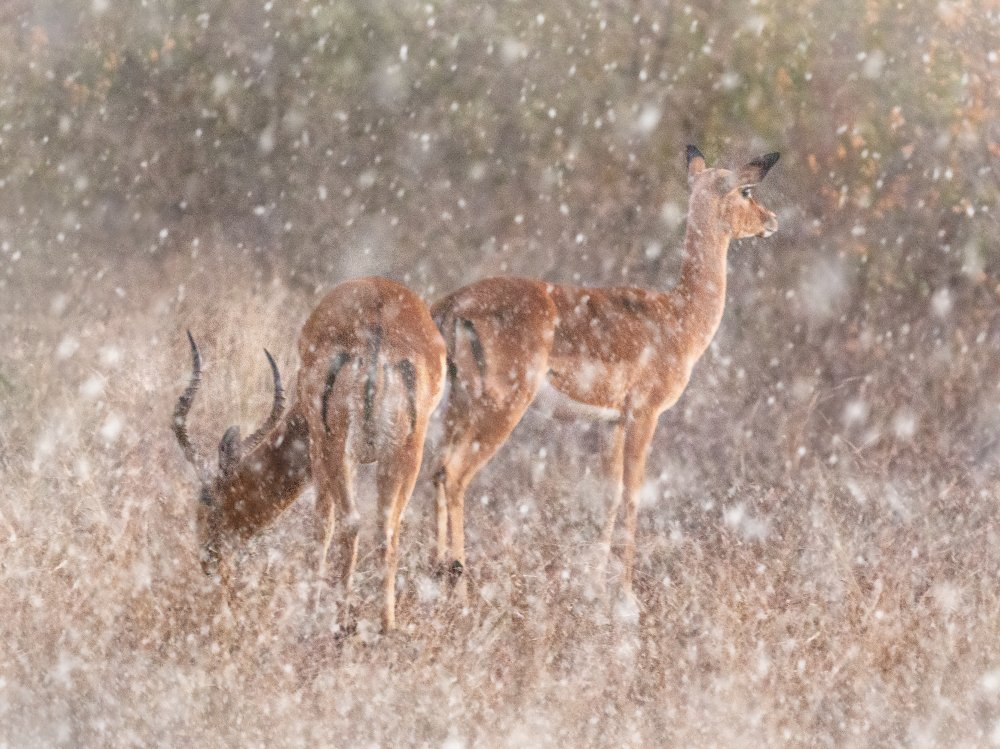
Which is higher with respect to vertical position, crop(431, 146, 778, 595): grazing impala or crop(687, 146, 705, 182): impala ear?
crop(687, 146, 705, 182): impala ear

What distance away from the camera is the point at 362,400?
16.0 ft

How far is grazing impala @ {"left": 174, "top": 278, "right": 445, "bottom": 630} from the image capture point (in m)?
4.88

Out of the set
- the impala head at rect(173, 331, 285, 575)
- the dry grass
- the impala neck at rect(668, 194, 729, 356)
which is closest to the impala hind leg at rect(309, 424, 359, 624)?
the dry grass

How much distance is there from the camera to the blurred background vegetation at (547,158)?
814cm

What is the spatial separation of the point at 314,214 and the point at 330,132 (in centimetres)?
54

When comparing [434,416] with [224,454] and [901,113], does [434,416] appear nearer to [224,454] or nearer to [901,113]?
[224,454]

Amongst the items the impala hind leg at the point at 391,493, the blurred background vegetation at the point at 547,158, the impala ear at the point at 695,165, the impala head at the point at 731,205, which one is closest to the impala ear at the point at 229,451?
the impala hind leg at the point at 391,493

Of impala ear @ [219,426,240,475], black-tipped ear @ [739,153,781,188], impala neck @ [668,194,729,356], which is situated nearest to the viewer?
impala ear @ [219,426,240,475]

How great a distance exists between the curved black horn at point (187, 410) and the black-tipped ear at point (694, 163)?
2520mm

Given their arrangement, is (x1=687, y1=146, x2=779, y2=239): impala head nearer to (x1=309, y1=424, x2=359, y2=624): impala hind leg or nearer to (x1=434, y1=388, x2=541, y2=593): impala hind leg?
(x1=434, y1=388, x2=541, y2=593): impala hind leg

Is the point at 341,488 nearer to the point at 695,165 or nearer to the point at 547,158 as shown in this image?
the point at 695,165

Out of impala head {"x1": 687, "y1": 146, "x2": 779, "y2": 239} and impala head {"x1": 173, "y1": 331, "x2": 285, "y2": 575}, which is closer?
impala head {"x1": 173, "y1": 331, "x2": 285, "y2": 575}

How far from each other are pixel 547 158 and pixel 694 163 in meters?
1.93

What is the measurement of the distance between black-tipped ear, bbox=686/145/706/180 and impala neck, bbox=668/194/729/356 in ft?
0.50
